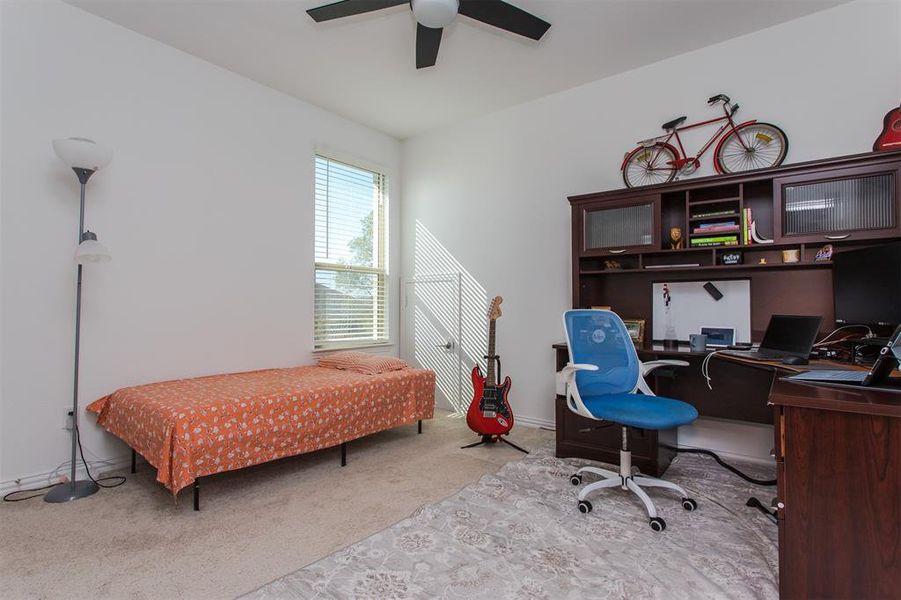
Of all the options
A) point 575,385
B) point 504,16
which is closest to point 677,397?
point 575,385

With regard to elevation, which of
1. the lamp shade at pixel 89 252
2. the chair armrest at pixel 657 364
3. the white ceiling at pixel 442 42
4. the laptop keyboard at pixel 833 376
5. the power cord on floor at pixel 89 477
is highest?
Result: the white ceiling at pixel 442 42

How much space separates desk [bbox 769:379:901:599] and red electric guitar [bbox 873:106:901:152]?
1853 mm

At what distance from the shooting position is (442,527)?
2.15m

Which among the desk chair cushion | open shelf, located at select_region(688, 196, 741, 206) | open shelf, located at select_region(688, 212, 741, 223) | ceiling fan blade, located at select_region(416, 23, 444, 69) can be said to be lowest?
the desk chair cushion

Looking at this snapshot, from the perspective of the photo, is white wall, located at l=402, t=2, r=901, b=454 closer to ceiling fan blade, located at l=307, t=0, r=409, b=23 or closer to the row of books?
the row of books

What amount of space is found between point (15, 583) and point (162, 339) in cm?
167

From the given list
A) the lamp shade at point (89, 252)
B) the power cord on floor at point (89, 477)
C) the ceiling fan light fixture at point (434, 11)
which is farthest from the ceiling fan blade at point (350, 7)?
the power cord on floor at point (89, 477)

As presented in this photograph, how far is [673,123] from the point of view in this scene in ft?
10.8

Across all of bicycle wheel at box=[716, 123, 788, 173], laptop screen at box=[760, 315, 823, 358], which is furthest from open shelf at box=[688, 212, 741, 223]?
laptop screen at box=[760, 315, 823, 358]

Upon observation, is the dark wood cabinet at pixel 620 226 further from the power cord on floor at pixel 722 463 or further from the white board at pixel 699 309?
the power cord on floor at pixel 722 463

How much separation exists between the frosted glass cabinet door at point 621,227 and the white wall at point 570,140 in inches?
16.8

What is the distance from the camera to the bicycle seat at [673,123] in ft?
10.8

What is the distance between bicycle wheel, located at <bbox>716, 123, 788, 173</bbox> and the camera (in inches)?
116

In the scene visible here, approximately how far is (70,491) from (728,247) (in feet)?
13.7
